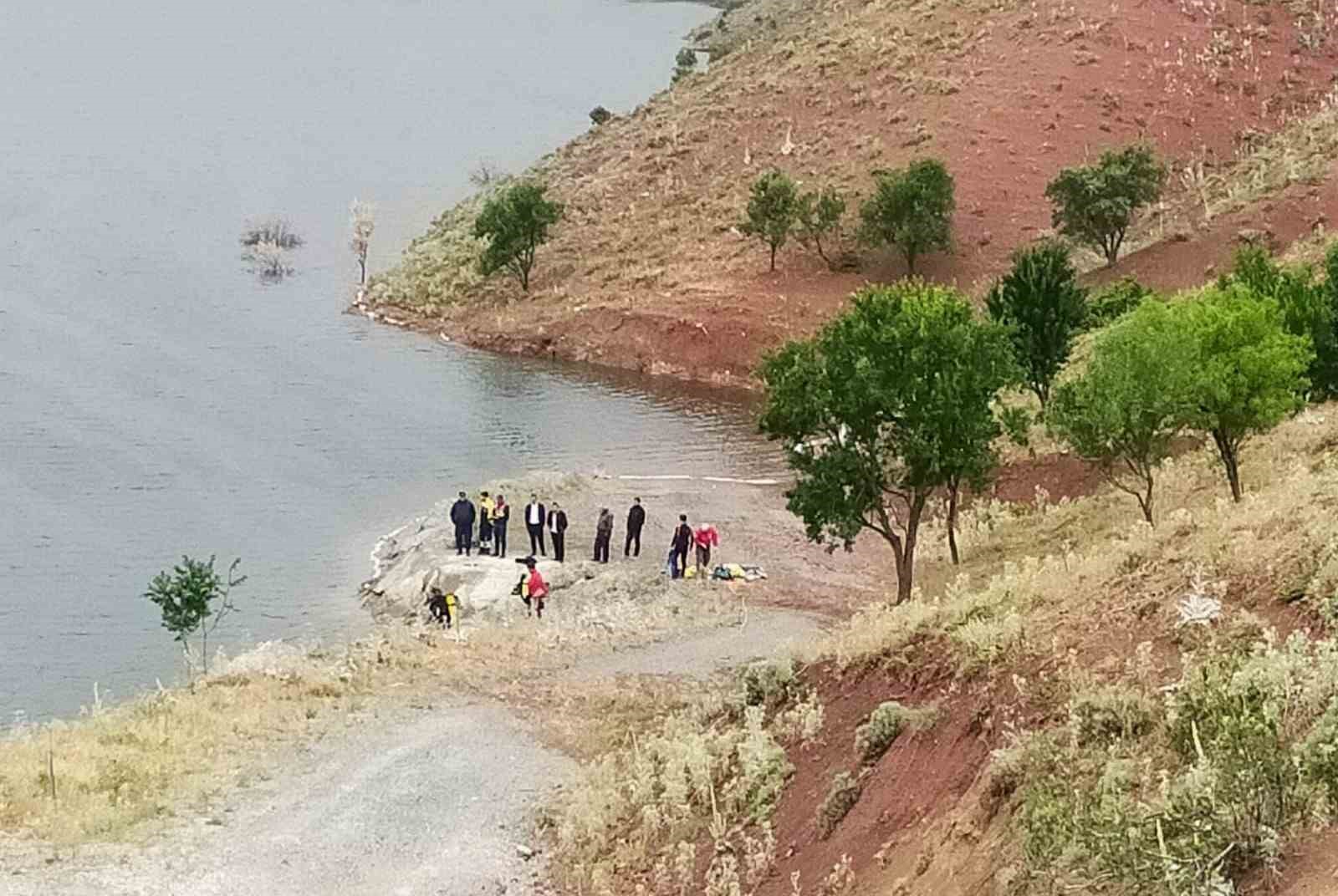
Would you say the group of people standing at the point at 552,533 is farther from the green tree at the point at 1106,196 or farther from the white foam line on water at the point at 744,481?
the green tree at the point at 1106,196

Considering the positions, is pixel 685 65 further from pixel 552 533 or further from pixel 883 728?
pixel 883 728

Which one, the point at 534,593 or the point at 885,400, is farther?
the point at 534,593

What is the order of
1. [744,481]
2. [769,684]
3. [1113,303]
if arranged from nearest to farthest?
[769,684]
[744,481]
[1113,303]

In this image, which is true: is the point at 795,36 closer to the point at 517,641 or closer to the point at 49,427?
the point at 49,427

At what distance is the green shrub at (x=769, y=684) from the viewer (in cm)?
2005

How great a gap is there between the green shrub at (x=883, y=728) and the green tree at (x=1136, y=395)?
9.42 metres

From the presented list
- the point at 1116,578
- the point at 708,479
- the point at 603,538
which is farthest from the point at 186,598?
the point at 708,479

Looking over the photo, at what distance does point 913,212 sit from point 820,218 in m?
3.59

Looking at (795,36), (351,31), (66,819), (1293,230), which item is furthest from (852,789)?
(351,31)

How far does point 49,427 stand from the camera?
151 ft

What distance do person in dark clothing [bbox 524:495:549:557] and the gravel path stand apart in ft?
34.4

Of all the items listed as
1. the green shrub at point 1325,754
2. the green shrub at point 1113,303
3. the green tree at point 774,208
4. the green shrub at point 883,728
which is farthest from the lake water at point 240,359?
the green shrub at point 1325,754

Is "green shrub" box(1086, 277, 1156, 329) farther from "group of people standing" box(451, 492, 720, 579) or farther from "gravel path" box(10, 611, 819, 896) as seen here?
"gravel path" box(10, 611, 819, 896)

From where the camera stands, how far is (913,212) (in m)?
58.7
